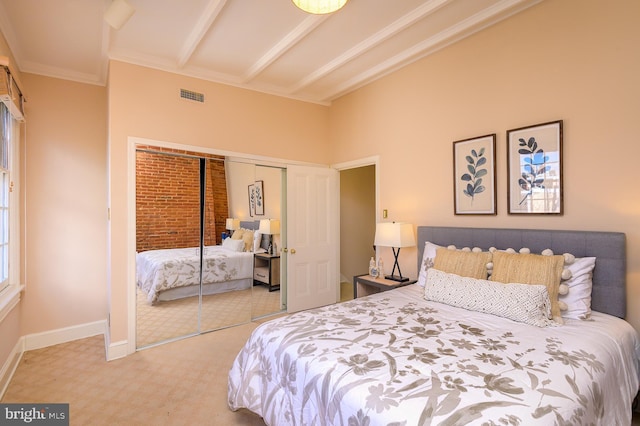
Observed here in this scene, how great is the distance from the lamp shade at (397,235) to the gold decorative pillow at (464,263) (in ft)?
1.89

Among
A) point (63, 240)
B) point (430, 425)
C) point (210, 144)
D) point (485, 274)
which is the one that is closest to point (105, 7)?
point (210, 144)

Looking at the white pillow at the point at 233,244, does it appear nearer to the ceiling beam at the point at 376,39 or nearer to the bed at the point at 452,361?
the bed at the point at 452,361

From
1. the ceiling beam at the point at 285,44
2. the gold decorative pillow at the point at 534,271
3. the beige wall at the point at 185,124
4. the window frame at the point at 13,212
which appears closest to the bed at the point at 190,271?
the beige wall at the point at 185,124

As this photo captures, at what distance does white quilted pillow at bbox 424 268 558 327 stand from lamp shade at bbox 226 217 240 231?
2.32 meters

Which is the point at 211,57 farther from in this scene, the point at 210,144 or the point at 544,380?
the point at 544,380

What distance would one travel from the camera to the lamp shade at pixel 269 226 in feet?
13.5

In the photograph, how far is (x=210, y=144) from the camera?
12.1 feet

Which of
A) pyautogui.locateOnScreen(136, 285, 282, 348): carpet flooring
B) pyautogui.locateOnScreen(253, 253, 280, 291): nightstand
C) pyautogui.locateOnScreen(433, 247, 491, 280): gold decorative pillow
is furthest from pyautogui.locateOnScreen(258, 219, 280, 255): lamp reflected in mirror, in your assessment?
pyautogui.locateOnScreen(433, 247, 491, 280): gold decorative pillow

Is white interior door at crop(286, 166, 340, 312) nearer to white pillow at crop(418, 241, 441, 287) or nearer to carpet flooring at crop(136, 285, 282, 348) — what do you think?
carpet flooring at crop(136, 285, 282, 348)

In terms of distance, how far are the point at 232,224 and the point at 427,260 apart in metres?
2.26

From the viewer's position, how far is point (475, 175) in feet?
9.78

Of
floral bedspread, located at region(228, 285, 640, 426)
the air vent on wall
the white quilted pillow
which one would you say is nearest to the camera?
floral bedspread, located at region(228, 285, 640, 426)

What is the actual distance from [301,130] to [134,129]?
2.06 m

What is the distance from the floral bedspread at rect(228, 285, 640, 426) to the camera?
1.19m
